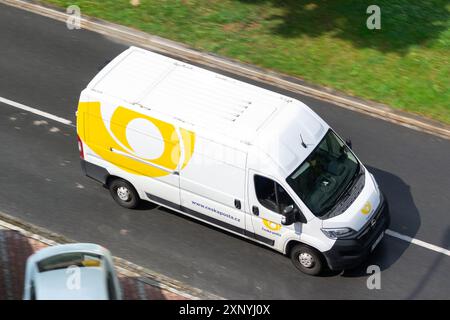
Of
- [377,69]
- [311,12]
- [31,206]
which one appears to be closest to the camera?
[31,206]

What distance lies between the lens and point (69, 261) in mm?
12945

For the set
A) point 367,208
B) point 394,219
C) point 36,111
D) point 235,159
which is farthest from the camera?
point 36,111

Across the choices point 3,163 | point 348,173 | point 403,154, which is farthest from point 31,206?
point 403,154

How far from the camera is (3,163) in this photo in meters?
16.2

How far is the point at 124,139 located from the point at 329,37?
718 cm

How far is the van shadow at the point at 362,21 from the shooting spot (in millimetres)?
19375

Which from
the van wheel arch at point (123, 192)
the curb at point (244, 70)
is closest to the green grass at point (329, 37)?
the curb at point (244, 70)

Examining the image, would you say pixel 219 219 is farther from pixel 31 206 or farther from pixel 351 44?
pixel 351 44

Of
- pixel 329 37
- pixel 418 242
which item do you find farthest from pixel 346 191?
pixel 329 37

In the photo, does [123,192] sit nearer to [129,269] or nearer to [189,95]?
[129,269]

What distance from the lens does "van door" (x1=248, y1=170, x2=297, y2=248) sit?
13492 millimetres

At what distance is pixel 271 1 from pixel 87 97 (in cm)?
754

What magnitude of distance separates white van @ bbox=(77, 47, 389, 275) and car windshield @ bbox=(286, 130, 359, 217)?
19 millimetres

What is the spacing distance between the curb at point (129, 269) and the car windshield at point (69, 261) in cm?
103
